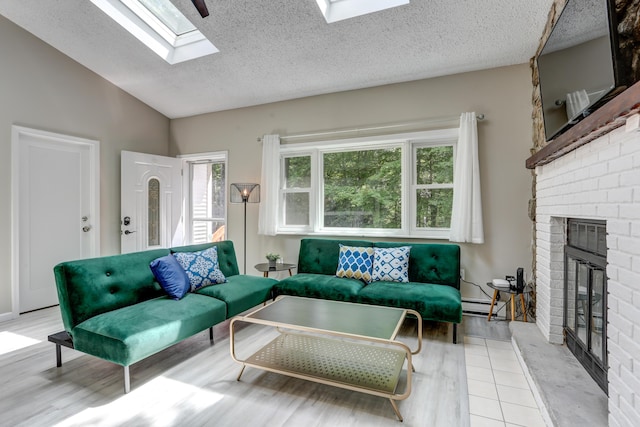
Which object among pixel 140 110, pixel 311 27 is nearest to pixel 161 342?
pixel 311 27

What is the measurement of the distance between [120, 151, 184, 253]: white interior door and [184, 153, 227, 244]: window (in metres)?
0.16

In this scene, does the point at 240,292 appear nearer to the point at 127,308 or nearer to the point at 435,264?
the point at 127,308

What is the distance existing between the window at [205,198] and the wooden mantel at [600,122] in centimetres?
402

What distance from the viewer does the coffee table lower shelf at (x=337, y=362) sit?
5.92ft

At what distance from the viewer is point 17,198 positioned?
10.8ft

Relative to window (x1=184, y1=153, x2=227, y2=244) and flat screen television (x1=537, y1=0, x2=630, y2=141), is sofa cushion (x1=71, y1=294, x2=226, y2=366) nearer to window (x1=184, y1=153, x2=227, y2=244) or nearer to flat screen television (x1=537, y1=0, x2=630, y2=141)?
window (x1=184, y1=153, x2=227, y2=244)

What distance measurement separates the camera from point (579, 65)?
171 cm

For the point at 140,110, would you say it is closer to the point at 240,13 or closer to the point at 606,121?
the point at 240,13

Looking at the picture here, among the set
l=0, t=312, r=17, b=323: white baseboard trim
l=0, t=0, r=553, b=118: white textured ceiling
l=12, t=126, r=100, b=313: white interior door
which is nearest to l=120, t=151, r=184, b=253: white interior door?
l=12, t=126, r=100, b=313: white interior door

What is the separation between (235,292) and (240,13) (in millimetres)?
2453

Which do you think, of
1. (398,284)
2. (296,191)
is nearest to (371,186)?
(296,191)

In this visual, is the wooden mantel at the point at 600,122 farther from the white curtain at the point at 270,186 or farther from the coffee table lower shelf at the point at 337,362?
the white curtain at the point at 270,186

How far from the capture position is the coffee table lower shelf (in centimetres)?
181

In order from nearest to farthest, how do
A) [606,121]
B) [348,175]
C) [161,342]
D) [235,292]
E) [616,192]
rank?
[606,121] < [616,192] < [161,342] < [235,292] < [348,175]
